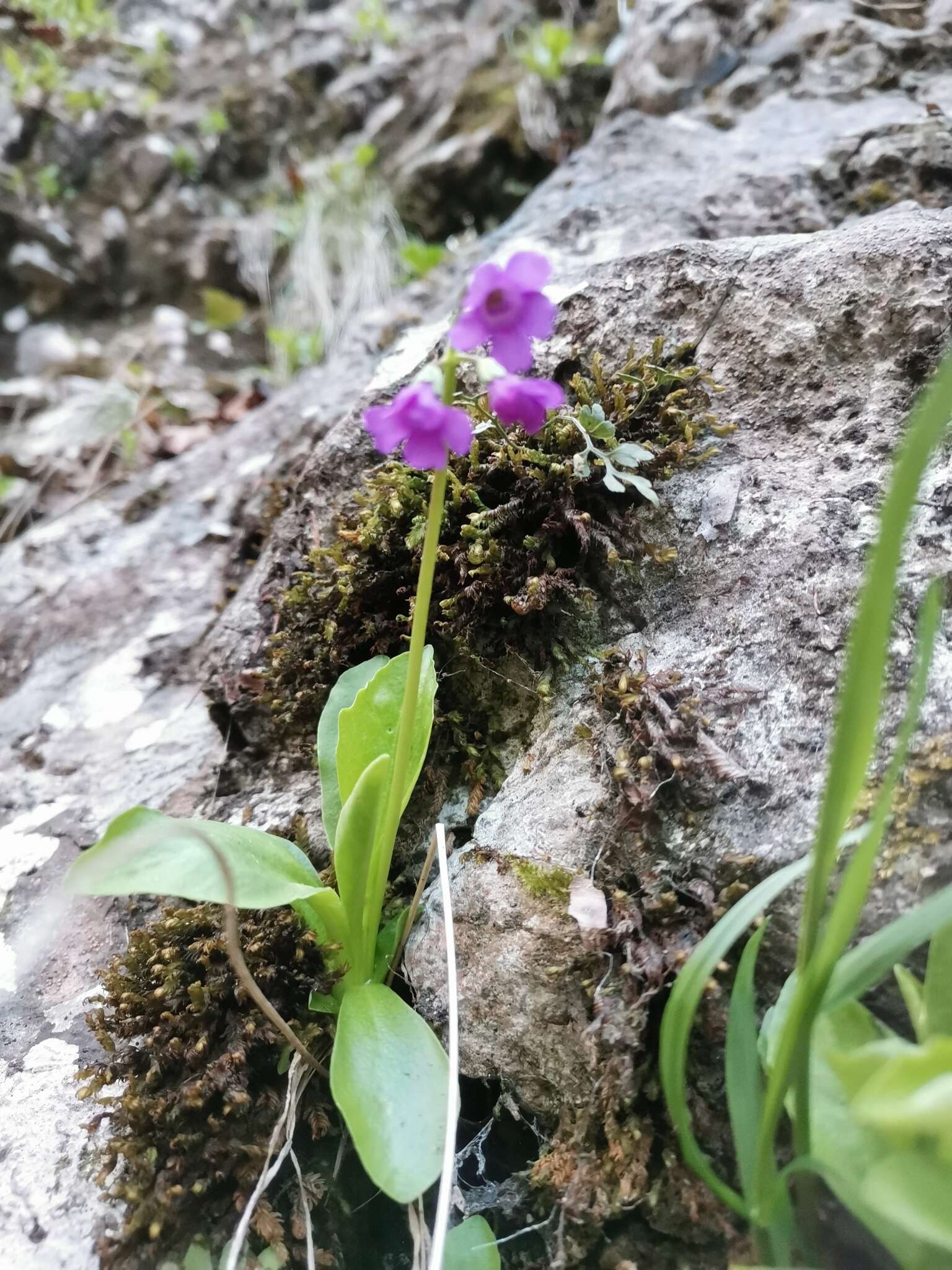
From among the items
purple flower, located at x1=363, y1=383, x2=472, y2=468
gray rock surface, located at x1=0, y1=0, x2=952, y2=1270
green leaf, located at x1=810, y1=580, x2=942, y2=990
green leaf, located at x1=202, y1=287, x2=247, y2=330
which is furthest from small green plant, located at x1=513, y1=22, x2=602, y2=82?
green leaf, located at x1=810, y1=580, x2=942, y2=990

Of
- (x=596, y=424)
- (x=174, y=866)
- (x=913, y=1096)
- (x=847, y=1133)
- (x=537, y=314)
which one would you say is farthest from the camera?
(x=596, y=424)

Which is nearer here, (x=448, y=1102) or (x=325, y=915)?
(x=448, y=1102)

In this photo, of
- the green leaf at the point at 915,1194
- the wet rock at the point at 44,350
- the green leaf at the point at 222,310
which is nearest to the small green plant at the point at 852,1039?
the green leaf at the point at 915,1194

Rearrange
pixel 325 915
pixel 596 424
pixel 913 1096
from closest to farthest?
pixel 913 1096 < pixel 325 915 < pixel 596 424

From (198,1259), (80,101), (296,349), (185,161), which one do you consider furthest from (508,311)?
(80,101)

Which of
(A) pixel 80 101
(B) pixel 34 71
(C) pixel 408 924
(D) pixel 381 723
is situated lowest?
(C) pixel 408 924

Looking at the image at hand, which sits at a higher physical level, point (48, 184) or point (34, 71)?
point (34, 71)

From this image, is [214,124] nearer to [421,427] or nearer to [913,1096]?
[421,427]

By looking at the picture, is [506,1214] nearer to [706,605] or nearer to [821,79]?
[706,605]
